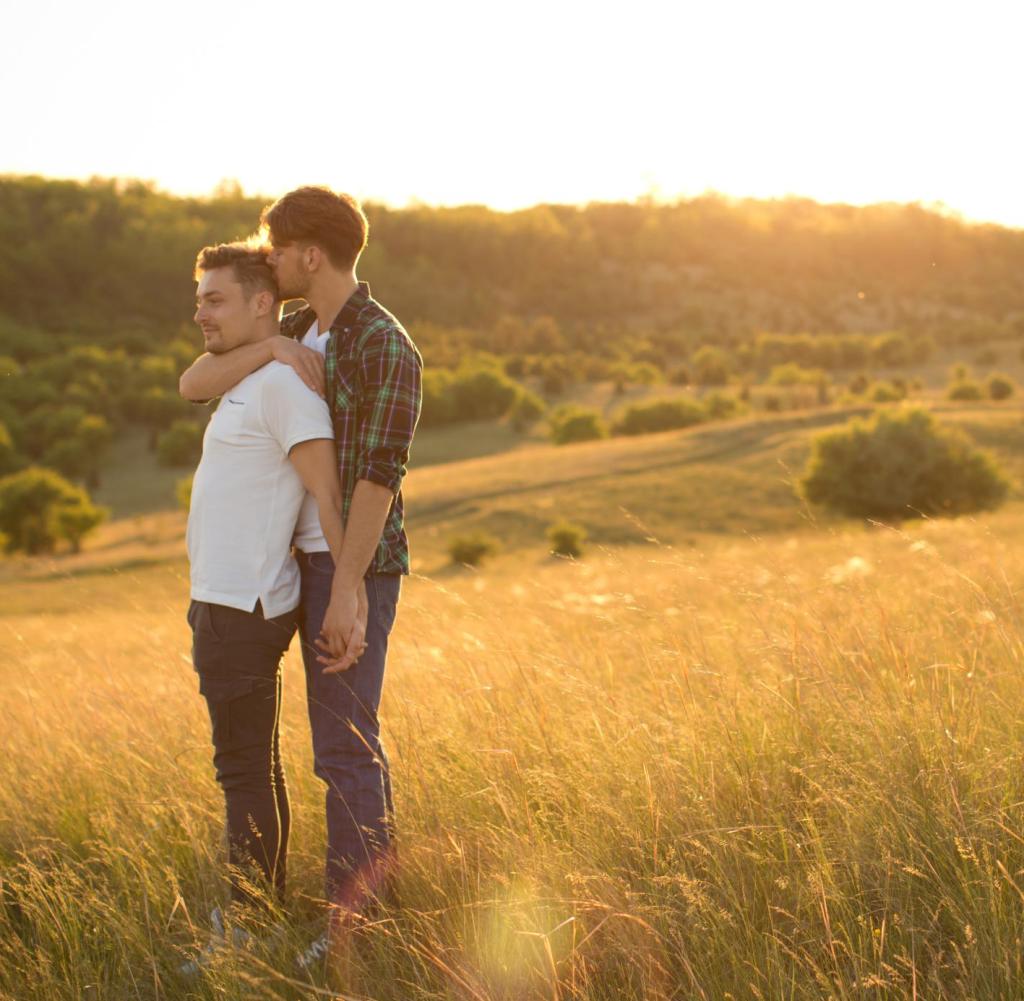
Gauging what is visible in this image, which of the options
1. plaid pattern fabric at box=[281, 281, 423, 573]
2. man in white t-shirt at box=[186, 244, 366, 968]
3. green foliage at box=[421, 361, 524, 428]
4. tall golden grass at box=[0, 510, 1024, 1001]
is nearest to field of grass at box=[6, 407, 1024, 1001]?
tall golden grass at box=[0, 510, 1024, 1001]

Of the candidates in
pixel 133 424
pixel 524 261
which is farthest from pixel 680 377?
pixel 524 261

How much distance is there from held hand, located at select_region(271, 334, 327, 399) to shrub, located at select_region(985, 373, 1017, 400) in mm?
51912

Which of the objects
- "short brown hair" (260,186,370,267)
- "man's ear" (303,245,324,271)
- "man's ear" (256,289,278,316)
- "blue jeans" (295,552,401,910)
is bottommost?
"blue jeans" (295,552,401,910)

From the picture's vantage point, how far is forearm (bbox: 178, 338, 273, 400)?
3.20 m

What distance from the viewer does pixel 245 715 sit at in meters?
3.18

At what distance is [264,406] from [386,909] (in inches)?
54.8

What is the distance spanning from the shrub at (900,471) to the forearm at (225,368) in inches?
1126

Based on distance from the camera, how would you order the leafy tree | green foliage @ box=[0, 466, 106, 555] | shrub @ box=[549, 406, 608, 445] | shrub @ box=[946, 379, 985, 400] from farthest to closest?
the leafy tree < shrub @ box=[549, 406, 608, 445] < shrub @ box=[946, 379, 985, 400] < green foliage @ box=[0, 466, 106, 555]

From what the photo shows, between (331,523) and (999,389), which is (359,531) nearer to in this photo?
(331,523)

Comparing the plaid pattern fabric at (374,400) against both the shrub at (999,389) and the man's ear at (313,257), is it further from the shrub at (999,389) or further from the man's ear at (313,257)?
the shrub at (999,389)

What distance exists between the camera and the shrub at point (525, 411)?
198ft

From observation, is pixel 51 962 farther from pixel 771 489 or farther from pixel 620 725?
pixel 771 489

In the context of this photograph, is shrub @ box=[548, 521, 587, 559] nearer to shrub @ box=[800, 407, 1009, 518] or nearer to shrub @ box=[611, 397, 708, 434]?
shrub @ box=[800, 407, 1009, 518]

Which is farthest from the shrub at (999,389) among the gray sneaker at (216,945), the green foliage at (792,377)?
the gray sneaker at (216,945)
